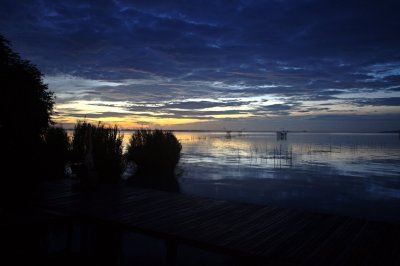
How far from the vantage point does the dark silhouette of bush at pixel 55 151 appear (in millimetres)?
16841

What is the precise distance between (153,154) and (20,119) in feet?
34.7

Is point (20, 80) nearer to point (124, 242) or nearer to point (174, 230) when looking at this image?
point (124, 242)

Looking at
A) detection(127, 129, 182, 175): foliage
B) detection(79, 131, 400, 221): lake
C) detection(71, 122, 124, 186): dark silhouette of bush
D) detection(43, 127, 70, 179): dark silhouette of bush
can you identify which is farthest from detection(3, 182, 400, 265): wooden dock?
detection(127, 129, 182, 175): foliage

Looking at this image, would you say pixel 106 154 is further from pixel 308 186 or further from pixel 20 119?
pixel 308 186

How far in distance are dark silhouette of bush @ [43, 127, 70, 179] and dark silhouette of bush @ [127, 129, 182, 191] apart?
460 centimetres

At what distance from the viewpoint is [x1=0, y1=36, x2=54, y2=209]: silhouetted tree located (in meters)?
11.7

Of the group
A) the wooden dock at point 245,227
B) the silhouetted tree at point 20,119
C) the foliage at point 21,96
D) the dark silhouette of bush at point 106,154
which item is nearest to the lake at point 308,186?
the dark silhouette of bush at point 106,154

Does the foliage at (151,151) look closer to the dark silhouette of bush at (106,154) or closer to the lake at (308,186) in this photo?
the lake at (308,186)

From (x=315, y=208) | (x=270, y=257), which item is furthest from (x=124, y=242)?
(x=315, y=208)

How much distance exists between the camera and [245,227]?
6.57m

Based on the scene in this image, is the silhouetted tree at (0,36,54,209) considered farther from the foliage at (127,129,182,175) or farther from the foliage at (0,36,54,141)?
the foliage at (127,129,182,175)

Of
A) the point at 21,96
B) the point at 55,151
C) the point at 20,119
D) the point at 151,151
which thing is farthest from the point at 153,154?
the point at 21,96

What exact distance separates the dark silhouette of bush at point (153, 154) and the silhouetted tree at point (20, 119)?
7.94 metres

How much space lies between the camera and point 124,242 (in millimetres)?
9492
